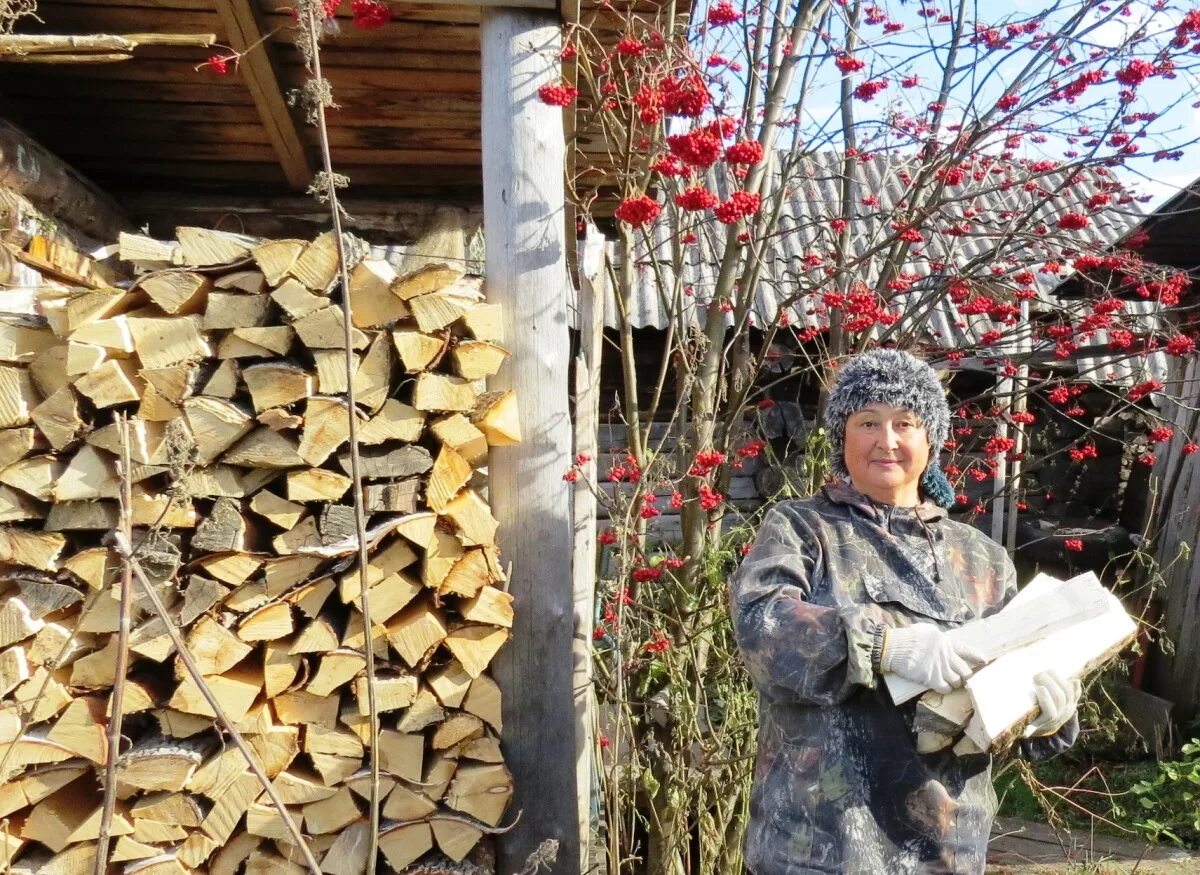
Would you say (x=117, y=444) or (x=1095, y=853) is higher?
(x=117, y=444)

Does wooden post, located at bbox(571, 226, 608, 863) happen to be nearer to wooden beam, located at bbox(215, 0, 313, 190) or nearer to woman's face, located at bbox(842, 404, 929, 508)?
woman's face, located at bbox(842, 404, 929, 508)

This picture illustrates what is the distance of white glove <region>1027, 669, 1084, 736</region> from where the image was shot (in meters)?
1.68

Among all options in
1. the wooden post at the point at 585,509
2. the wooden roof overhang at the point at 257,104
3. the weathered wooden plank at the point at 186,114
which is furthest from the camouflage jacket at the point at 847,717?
the weathered wooden plank at the point at 186,114

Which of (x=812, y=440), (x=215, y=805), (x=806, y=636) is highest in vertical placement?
(x=812, y=440)

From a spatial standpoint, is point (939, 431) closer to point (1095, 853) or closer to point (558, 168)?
point (558, 168)

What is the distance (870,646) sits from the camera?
5.66 ft

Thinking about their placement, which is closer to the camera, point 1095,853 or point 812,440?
point 812,440

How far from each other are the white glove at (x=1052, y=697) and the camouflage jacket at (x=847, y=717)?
8.8 inches

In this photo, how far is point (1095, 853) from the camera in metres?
3.84

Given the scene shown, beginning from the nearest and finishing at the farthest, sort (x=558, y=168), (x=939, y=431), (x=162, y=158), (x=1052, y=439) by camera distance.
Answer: (x=939, y=431) < (x=558, y=168) < (x=162, y=158) < (x=1052, y=439)

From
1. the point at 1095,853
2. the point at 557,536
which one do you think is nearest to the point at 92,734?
the point at 557,536

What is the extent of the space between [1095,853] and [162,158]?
509cm

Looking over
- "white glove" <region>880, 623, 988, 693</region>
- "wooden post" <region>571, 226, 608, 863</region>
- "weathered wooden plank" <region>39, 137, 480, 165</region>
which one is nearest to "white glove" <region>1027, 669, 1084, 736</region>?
"white glove" <region>880, 623, 988, 693</region>

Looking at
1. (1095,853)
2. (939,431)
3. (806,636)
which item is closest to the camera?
(806,636)
